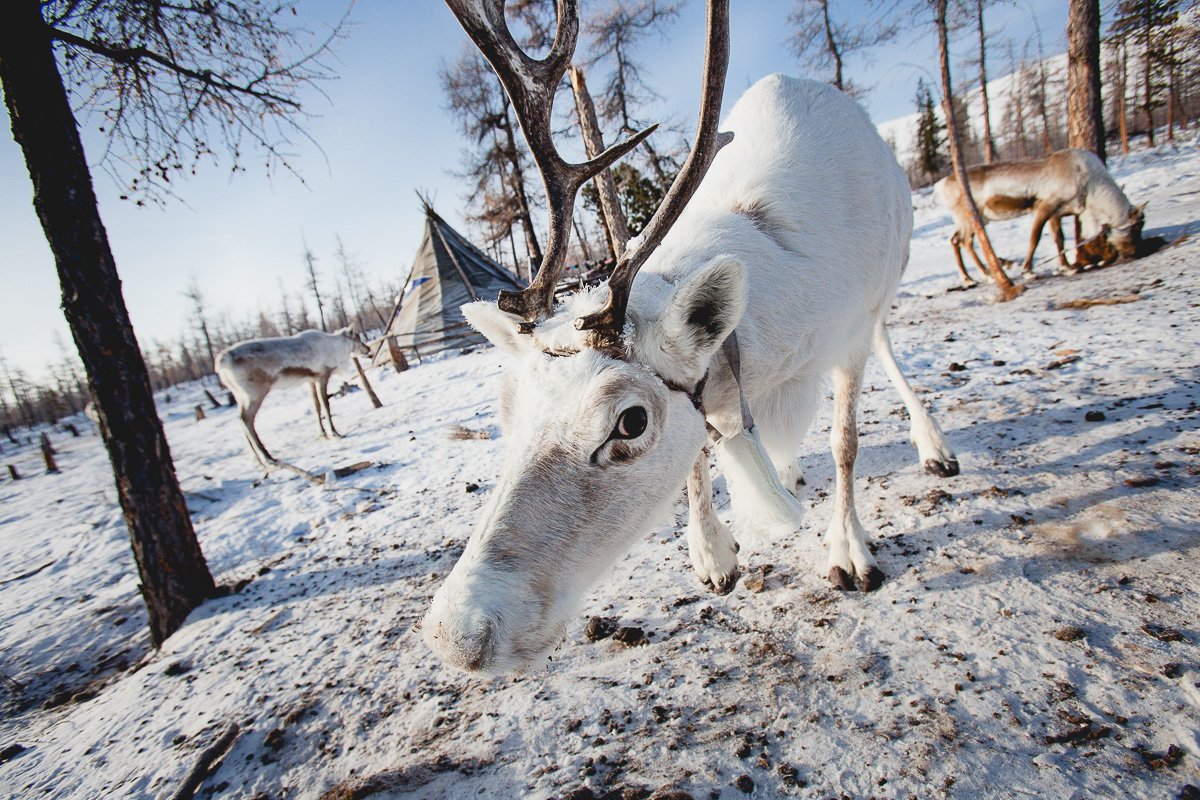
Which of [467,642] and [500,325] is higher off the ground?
[500,325]

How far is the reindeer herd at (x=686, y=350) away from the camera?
1.53 meters

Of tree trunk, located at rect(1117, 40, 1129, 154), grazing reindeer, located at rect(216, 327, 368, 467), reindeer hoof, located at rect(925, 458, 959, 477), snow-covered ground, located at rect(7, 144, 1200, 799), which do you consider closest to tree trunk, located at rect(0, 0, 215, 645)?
snow-covered ground, located at rect(7, 144, 1200, 799)

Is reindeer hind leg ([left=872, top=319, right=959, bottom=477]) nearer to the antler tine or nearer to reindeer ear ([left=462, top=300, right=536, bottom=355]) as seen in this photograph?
the antler tine

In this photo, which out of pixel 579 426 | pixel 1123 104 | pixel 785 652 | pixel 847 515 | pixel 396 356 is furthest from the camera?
pixel 1123 104

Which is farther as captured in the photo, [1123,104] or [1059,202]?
[1123,104]

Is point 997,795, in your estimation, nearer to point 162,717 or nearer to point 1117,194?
point 162,717

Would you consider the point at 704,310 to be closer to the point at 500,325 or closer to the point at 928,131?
the point at 500,325

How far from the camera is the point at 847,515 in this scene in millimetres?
2789

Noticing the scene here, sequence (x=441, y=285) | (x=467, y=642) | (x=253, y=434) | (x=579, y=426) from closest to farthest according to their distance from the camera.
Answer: (x=467, y=642) < (x=579, y=426) < (x=253, y=434) < (x=441, y=285)

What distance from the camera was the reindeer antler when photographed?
1965 millimetres

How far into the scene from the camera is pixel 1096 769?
1.49 m

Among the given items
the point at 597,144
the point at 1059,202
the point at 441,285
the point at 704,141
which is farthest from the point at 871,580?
the point at 441,285

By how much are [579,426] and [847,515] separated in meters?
2.04

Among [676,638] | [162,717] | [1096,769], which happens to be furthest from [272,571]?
[1096,769]
